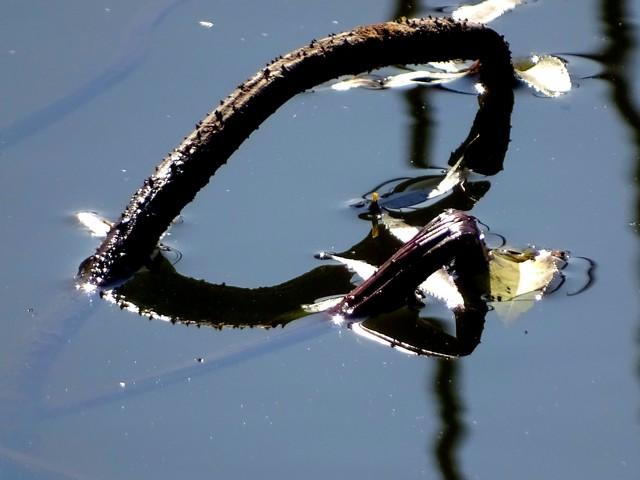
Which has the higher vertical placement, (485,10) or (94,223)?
(485,10)

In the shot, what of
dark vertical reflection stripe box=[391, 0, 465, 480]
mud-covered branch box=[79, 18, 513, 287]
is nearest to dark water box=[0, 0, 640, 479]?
dark vertical reflection stripe box=[391, 0, 465, 480]

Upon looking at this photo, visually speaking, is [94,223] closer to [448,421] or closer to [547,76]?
[448,421]

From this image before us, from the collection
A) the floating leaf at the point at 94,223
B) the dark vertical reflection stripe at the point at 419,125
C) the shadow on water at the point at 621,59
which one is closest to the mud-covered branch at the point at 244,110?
the floating leaf at the point at 94,223

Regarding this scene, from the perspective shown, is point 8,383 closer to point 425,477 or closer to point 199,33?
point 425,477

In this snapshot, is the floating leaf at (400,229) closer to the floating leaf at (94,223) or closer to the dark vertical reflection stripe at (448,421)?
the dark vertical reflection stripe at (448,421)

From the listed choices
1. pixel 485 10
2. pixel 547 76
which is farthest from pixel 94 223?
pixel 485 10

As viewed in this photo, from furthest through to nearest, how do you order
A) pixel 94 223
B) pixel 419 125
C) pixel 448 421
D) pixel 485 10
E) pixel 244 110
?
pixel 485 10, pixel 419 125, pixel 94 223, pixel 244 110, pixel 448 421
